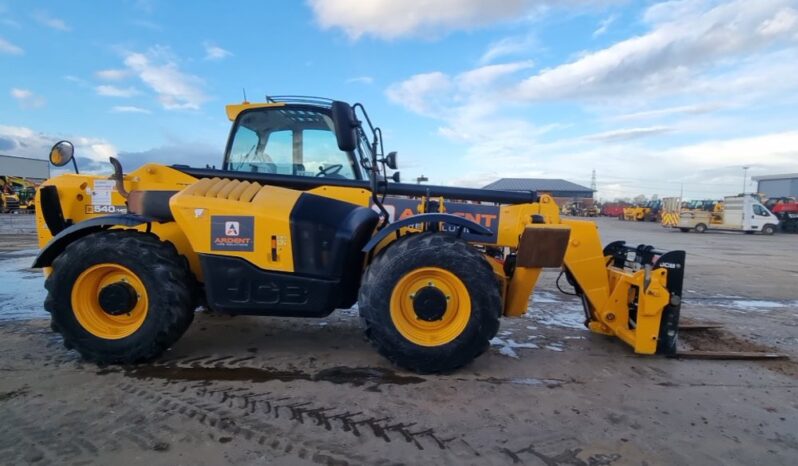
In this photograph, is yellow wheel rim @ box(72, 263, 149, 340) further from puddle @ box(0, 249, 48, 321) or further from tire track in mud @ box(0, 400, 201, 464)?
puddle @ box(0, 249, 48, 321)

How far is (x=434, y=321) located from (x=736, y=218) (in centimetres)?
3223

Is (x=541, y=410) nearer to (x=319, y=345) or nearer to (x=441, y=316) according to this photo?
(x=441, y=316)

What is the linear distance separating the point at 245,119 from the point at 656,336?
4.42 m

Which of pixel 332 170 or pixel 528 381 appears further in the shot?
pixel 332 170

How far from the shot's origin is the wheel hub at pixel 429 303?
365 cm

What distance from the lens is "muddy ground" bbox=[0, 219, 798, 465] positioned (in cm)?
266

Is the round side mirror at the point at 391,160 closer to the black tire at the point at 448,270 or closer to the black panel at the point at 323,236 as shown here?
the black panel at the point at 323,236

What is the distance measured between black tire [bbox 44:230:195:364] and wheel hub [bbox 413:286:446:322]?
186 centimetres

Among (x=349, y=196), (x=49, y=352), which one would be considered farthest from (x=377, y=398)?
(x=49, y=352)

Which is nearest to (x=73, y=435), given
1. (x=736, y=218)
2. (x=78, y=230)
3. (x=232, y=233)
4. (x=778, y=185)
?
(x=232, y=233)

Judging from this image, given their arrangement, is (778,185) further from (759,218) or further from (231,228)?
(231,228)

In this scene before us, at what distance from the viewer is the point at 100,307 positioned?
3.82m

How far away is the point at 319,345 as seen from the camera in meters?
4.50

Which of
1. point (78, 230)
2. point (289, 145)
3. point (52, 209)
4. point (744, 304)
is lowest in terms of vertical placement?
point (744, 304)
